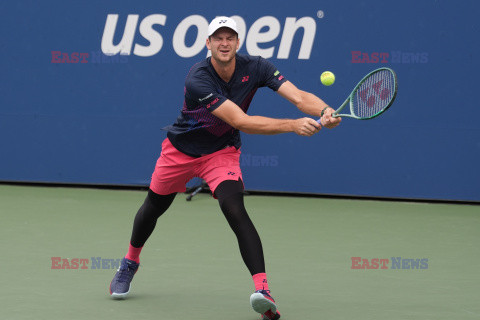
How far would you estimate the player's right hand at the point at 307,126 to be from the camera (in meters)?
4.12

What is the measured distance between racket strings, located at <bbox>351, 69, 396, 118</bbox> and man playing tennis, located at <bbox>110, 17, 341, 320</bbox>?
23 cm

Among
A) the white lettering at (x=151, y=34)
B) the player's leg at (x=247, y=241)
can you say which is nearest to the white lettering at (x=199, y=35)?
the white lettering at (x=151, y=34)

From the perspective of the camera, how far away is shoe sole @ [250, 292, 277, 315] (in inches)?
161

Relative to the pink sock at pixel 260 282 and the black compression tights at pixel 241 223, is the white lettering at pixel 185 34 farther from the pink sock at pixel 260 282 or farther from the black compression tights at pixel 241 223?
the pink sock at pixel 260 282

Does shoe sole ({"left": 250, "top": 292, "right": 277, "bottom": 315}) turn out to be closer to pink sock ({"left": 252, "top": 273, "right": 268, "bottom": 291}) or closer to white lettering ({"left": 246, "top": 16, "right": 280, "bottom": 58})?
pink sock ({"left": 252, "top": 273, "right": 268, "bottom": 291})

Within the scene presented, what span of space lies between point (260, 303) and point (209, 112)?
1.10 meters

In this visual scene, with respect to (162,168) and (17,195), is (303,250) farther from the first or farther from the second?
(17,195)

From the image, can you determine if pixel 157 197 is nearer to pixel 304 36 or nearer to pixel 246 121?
pixel 246 121

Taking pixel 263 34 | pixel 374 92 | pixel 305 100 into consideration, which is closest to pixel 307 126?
pixel 305 100

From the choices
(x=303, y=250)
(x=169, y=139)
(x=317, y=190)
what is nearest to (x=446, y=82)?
(x=317, y=190)

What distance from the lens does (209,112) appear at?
4.54 metres

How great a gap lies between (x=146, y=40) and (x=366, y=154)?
2.64 metres

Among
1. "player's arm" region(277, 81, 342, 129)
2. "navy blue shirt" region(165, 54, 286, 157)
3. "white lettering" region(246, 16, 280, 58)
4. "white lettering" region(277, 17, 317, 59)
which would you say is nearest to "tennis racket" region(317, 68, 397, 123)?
"player's arm" region(277, 81, 342, 129)

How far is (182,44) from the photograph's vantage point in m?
8.76
